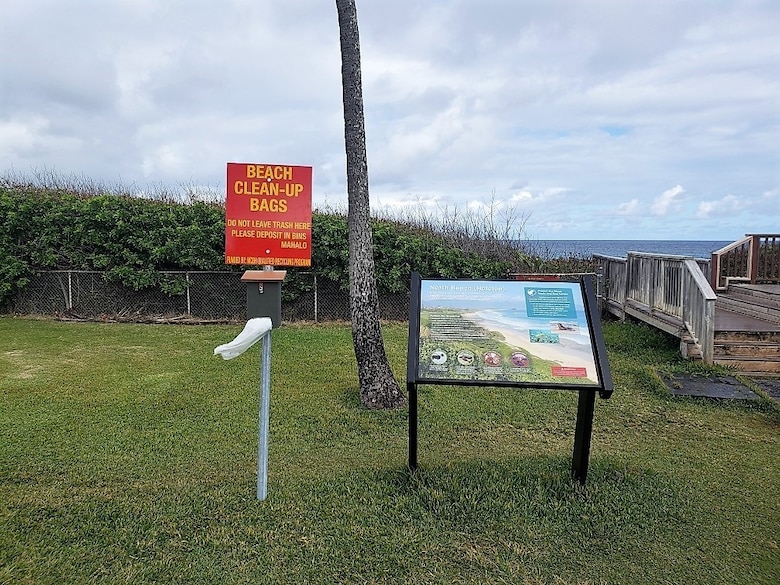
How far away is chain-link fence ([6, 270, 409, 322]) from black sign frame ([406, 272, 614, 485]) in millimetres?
7060

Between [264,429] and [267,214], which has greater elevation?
[267,214]

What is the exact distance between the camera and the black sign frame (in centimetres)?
322

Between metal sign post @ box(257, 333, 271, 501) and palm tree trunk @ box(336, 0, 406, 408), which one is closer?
metal sign post @ box(257, 333, 271, 501)

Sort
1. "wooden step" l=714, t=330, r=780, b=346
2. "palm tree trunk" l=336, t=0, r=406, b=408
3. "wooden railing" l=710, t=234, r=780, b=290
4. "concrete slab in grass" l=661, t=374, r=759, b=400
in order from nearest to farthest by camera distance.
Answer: "palm tree trunk" l=336, t=0, r=406, b=408, "concrete slab in grass" l=661, t=374, r=759, b=400, "wooden step" l=714, t=330, r=780, b=346, "wooden railing" l=710, t=234, r=780, b=290

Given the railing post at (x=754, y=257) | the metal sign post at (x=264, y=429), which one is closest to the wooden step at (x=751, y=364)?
the railing post at (x=754, y=257)

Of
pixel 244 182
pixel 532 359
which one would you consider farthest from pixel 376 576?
pixel 244 182

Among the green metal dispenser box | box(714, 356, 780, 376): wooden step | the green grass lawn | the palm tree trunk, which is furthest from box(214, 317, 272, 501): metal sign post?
box(714, 356, 780, 376): wooden step

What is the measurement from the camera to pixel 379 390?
5262 mm

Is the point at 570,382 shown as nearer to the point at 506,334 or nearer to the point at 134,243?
the point at 506,334

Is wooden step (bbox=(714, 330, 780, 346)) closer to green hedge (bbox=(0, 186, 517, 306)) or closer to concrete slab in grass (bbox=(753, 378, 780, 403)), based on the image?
concrete slab in grass (bbox=(753, 378, 780, 403))

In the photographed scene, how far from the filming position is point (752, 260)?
37.8 feet

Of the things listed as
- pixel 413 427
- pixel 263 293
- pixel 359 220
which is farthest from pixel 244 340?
pixel 263 293

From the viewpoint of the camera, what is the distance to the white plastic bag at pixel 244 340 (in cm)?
309

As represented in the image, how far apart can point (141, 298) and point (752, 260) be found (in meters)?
12.2
